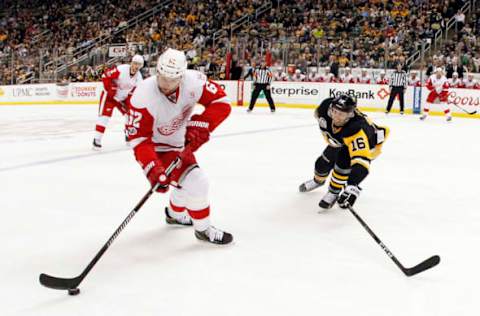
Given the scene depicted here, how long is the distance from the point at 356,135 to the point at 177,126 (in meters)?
1.35

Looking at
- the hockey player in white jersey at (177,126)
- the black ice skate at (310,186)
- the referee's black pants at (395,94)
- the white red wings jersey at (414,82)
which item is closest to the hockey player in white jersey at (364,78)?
the white red wings jersey at (414,82)

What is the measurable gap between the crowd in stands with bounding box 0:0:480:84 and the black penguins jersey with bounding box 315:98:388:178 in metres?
10.7

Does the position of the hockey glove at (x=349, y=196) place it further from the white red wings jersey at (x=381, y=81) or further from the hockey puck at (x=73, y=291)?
the white red wings jersey at (x=381, y=81)

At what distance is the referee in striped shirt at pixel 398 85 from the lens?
44.3 ft

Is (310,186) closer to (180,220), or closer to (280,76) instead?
(180,220)

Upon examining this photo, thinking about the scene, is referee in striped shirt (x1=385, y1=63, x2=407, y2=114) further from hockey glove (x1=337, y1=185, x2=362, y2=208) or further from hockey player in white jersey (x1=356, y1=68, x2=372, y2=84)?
hockey glove (x1=337, y1=185, x2=362, y2=208)

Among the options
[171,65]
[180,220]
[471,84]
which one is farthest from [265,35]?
[171,65]

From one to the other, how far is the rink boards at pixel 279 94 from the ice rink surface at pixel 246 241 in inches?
307

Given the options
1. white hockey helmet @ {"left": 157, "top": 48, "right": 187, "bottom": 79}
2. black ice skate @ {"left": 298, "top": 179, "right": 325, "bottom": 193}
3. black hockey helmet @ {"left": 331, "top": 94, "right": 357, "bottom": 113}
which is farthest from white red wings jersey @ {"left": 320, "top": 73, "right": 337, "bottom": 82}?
white hockey helmet @ {"left": 157, "top": 48, "right": 187, "bottom": 79}

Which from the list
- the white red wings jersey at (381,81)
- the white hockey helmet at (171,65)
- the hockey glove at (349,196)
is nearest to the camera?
the white hockey helmet at (171,65)

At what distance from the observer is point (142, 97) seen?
301cm

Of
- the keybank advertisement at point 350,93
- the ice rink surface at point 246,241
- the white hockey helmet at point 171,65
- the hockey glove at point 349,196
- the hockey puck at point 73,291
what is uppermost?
the white hockey helmet at point 171,65

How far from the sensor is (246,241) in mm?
3494

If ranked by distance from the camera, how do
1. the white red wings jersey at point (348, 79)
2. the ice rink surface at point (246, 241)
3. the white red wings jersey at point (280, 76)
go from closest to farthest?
the ice rink surface at point (246, 241), the white red wings jersey at point (348, 79), the white red wings jersey at point (280, 76)
